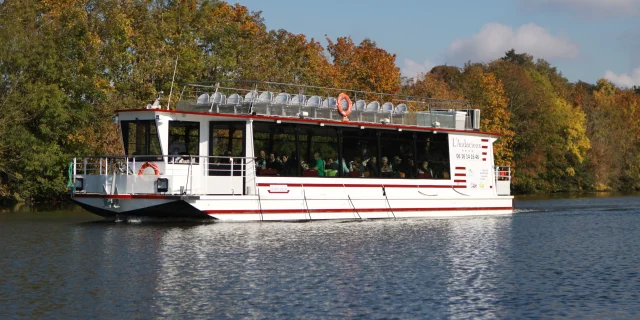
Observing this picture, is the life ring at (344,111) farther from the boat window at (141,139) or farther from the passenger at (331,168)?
the boat window at (141,139)

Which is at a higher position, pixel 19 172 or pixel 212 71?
pixel 212 71

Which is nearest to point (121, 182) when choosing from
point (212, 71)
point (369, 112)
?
point (369, 112)

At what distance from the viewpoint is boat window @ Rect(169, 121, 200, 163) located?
30328mm

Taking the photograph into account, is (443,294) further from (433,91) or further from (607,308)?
(433,91)

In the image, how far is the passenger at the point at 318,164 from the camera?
32.8 metres

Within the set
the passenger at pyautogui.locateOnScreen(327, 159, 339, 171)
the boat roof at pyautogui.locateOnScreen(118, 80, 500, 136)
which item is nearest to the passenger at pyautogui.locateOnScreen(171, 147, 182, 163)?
the boat roof at pyautogui.locateOnScreen(118, 80, 500, 136)

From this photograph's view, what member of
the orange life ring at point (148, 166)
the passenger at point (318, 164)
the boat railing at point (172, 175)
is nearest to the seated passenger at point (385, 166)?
the passenger at point (318, 164)

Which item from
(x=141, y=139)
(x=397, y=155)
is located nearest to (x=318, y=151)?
(x=397, y=155)

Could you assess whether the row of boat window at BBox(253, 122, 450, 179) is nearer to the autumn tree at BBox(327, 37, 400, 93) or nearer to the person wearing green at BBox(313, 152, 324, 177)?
the person wearing green at BBox(313, 152, 324, 177)

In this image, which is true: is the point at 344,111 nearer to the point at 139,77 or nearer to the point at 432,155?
the point at 432,155

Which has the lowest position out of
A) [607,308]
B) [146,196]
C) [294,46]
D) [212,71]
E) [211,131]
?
[607,308]

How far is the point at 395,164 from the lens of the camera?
35.2 meters

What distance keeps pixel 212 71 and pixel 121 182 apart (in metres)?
25.4

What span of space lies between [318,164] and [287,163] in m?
1.29
